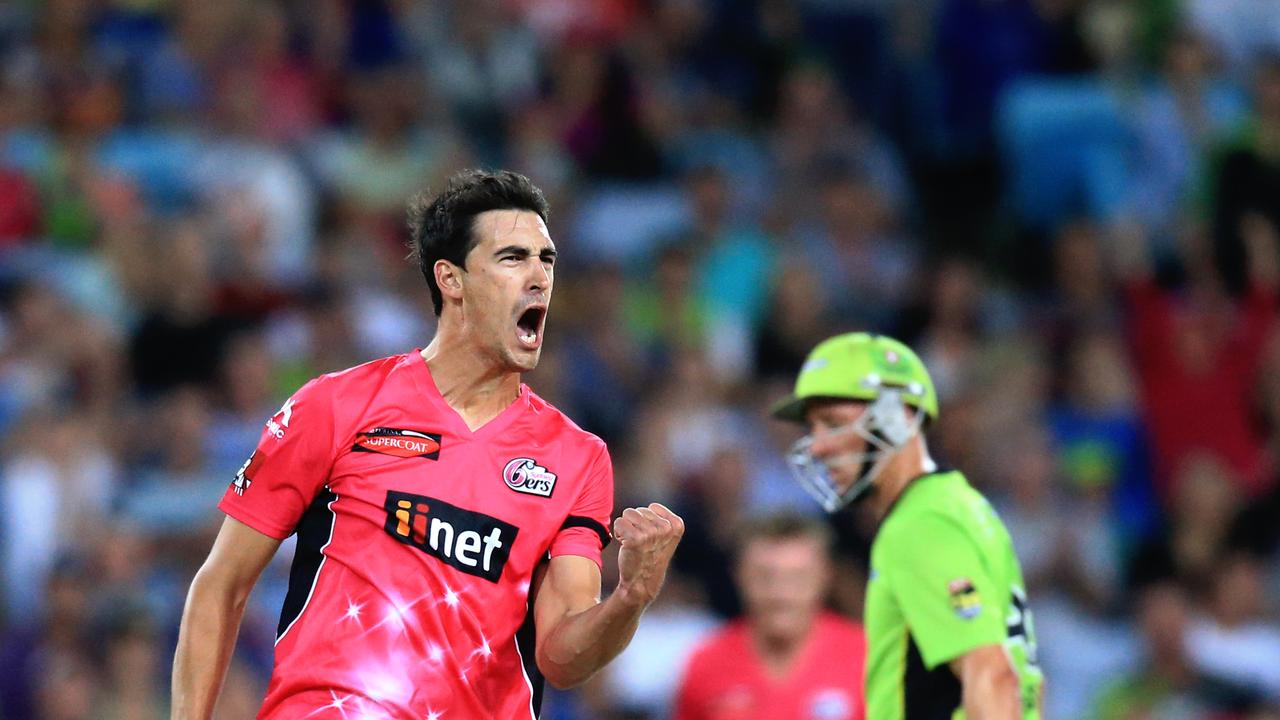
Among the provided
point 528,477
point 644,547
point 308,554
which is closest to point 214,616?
point 308,554

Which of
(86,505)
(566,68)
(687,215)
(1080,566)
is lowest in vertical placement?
(1080,566)

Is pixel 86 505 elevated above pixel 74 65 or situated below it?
below

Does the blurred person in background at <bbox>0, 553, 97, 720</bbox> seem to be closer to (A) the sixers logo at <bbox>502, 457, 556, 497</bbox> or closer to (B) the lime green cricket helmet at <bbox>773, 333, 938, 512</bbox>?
(B) the lime green cricket helmet at <bbox>773, 333, 938, 512</bbox>

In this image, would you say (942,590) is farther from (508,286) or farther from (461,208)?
(461,208)

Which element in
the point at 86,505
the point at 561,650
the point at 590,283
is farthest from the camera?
the point at 590,283

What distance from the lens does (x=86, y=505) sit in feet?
33.7

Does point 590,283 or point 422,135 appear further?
point 422,135

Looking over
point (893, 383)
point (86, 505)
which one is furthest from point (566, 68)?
point (893, 383)

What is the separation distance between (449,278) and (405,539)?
2.63 feet

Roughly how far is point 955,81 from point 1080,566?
4.31 meters

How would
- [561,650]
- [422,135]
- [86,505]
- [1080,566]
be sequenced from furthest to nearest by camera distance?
[422,135] < [1080,566] < [86,505] < [561,650]

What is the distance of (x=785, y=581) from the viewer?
841 cm

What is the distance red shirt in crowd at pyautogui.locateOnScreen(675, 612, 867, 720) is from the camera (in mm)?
8414

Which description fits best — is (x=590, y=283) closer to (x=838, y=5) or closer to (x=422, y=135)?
(x=422, y=135)
